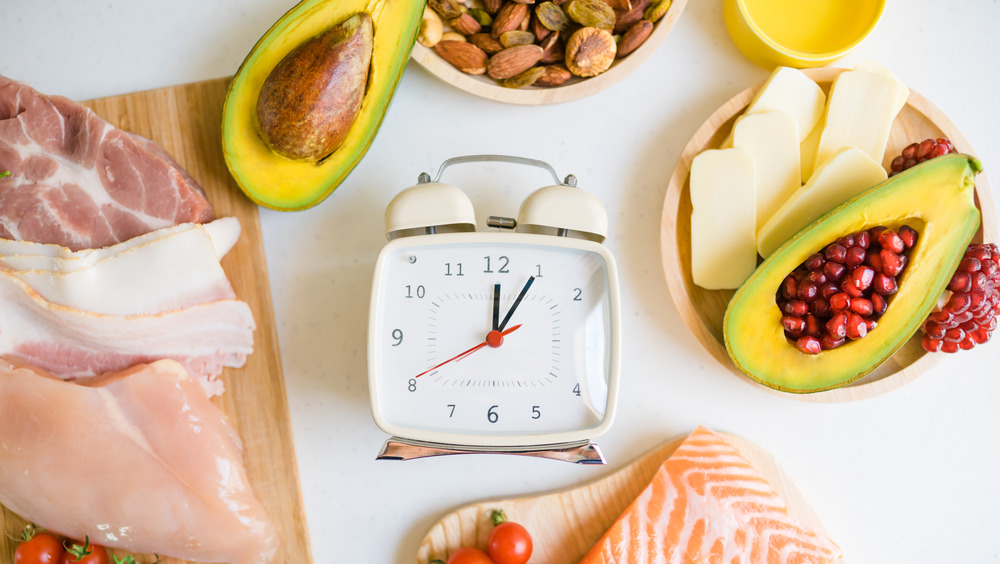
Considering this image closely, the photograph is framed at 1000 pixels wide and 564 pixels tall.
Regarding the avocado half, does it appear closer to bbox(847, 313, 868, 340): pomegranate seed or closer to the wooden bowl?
the wooden bowl

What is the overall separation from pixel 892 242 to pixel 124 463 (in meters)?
1.30

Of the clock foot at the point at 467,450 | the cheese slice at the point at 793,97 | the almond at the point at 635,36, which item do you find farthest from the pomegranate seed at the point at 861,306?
the almond at the point at 635,36

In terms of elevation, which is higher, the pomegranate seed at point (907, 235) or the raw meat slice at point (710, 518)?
the pomegranate seed at point (907, 235)

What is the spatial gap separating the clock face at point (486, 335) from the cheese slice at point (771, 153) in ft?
1.20

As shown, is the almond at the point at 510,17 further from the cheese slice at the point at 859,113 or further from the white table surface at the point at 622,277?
the cheese slice at the point at 859,113

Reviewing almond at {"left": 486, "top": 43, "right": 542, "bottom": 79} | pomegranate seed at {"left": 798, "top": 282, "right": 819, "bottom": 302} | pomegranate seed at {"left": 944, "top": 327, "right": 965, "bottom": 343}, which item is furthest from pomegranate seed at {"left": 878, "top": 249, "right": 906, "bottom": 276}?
almond at {"left": 486, "top": 43, "right": 542, "bottom": 79}

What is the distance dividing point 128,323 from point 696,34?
1164 mm

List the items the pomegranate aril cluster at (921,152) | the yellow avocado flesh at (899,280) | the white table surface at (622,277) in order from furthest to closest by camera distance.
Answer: the white table surface at (622,277) < the pomegranate aril cluster at (921,152) < the yellow avocado flesh at (899,280)

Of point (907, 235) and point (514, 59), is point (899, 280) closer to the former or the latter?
point (907, 235)

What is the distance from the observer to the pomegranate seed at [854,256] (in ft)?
3.22

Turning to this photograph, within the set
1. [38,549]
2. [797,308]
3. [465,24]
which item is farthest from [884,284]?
[38,549]

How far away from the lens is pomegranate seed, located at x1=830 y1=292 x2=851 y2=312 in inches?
38.6

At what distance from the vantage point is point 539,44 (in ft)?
3.81

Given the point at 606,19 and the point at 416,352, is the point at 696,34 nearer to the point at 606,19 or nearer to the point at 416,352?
the point at 606,19
